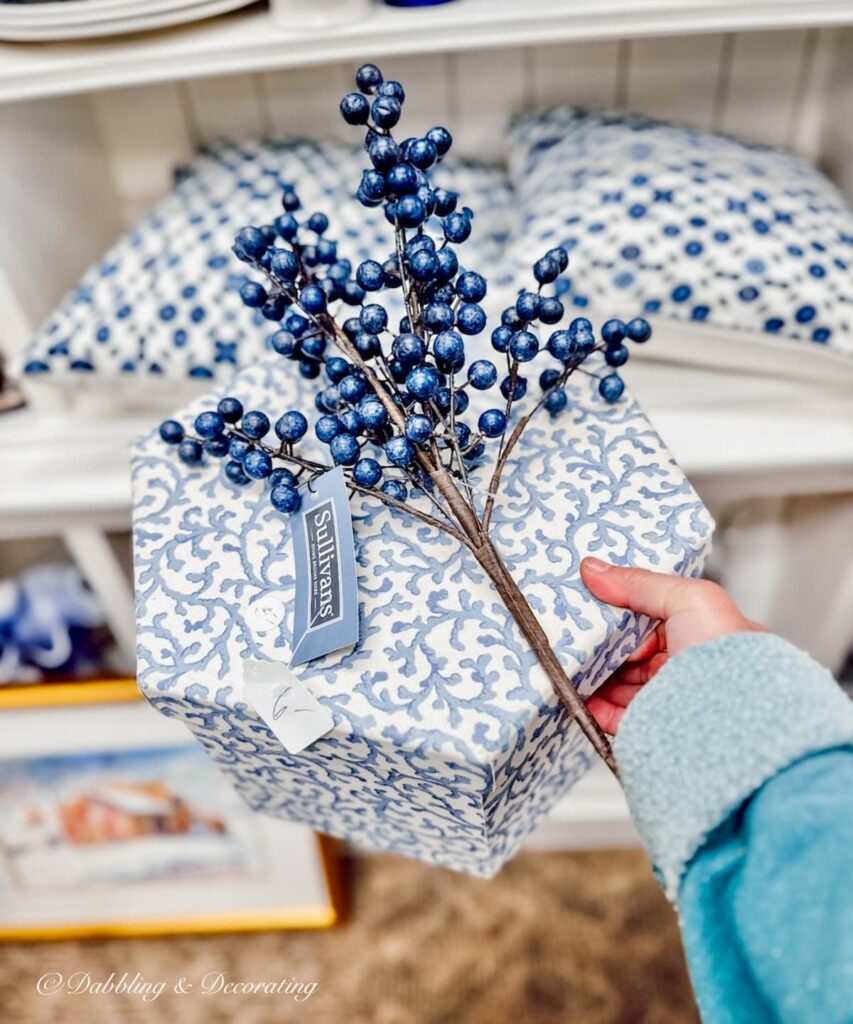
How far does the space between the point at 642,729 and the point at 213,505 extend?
0.37m

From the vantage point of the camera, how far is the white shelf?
2.42ft

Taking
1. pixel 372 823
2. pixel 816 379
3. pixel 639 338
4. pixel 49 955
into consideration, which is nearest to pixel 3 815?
pixel 49 955

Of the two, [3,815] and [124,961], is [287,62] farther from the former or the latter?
[124,961]

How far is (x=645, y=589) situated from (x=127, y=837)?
40.5 inches

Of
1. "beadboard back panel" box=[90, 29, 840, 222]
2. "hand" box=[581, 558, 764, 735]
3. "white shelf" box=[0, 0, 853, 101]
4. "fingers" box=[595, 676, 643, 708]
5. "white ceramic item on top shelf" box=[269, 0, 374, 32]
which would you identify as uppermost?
"white ceramic item on top shelf" box=[269, 0, 374, 32]

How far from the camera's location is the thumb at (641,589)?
1.75ft

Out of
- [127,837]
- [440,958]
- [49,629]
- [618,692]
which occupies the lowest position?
[440,958]

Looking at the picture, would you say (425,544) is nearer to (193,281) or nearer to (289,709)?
(289,709)

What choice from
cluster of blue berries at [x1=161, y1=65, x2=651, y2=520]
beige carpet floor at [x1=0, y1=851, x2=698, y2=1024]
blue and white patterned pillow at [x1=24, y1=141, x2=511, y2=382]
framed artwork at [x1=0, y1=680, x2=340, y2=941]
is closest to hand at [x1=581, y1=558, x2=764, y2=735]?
cluster of blue berries at [x1=161, y1=65, x2=651, y2=520]

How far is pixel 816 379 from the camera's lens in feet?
2.90

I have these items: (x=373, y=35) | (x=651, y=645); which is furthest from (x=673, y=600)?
(x=373, y=35)

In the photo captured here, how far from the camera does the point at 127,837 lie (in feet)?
4.07

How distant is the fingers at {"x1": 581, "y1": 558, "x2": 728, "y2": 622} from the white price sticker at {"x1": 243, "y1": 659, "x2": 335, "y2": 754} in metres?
0.20

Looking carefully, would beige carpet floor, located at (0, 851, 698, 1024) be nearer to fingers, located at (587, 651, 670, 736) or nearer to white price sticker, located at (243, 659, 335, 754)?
fingers, located at (587, 651, 670, 736)
